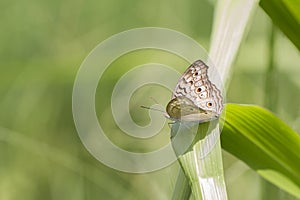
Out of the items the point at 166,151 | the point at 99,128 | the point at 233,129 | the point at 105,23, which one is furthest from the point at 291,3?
the point at 105,23

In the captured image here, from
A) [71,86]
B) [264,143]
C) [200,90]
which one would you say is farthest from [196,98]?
[71,86]

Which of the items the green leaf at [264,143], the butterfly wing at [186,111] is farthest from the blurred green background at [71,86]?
the butterfly wing at [186,111]

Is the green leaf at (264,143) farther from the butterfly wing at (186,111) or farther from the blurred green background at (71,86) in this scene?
the blurred green background at (71,86)

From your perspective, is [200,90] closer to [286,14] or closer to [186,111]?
[186,111]

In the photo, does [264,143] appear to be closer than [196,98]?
No

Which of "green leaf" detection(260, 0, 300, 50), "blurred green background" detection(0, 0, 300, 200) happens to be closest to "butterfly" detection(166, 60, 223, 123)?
"green leaf" detection(260, 0, 300, 50)

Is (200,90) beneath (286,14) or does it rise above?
beneath

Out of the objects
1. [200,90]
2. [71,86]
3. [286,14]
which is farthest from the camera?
[71,86]
